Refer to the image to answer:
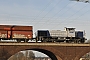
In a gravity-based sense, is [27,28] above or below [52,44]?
above

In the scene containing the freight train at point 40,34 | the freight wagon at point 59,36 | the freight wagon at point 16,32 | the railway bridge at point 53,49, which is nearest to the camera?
the railway bridge at point 53,49

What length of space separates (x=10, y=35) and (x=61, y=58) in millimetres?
9795

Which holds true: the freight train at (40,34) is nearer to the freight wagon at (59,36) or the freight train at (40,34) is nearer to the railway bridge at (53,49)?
the freight wagon at (59,36)

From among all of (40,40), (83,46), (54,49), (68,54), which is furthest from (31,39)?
(83,46)

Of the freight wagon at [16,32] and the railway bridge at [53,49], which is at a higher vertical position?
the freight wagon at [16,32]

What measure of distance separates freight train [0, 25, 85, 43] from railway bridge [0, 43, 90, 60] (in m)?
1.18

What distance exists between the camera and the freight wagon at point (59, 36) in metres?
37.4

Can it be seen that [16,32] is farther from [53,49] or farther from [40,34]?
[53,49]

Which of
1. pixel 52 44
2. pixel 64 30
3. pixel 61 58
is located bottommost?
pixel 61 58

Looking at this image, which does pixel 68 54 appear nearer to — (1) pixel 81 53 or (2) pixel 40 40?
(1) pixel 81 53

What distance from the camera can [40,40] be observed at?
3716cm

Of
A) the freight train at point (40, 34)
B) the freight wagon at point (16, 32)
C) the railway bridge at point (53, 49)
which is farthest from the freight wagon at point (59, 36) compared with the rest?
the freight wagon at point (16, 32)

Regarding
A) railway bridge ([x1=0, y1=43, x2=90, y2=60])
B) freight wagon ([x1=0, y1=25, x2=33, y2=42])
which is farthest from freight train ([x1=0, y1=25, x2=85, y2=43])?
railway bridge ([x1=0, y1=43, x2=90, y2=60])

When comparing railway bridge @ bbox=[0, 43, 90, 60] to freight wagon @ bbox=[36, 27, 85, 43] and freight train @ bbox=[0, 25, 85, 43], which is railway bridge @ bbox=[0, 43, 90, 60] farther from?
freight wagon @ bbox=[36, 27, 85, 43]
